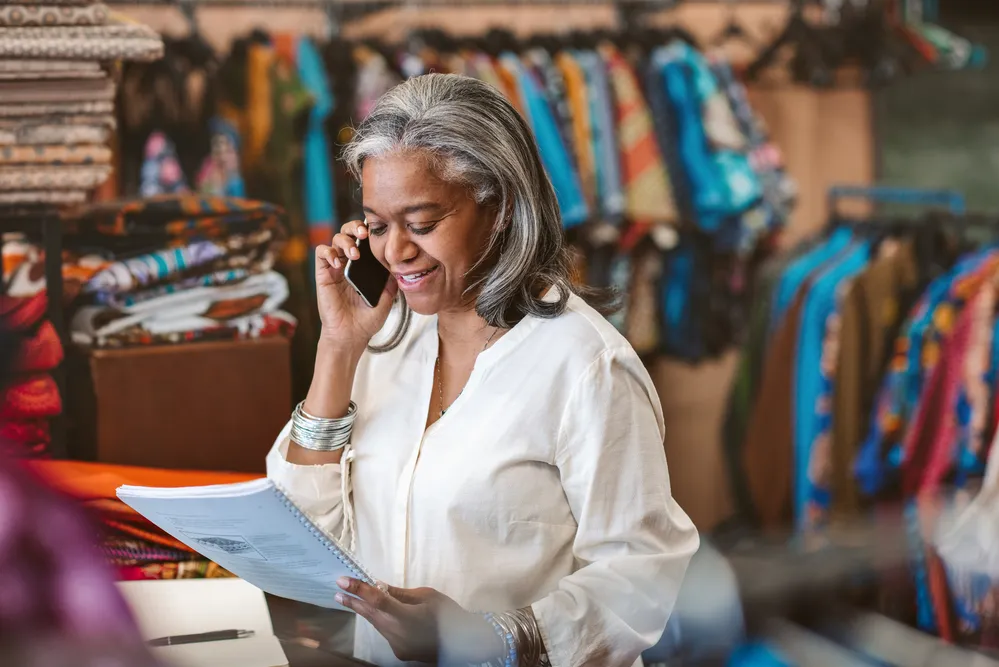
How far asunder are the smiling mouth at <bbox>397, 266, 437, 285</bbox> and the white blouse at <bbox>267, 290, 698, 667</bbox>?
0.13m

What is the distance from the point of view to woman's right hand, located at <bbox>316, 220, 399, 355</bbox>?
1443mm

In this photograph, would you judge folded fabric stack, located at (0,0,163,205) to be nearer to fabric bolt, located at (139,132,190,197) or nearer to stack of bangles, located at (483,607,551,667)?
stack of bangles, located at (483,607,551,667)

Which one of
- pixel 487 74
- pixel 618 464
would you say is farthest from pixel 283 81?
pixel 618 464

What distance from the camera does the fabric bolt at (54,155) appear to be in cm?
162

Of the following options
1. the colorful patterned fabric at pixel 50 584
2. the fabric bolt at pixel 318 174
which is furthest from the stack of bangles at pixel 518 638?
the fabric bolt at pixel 318 174

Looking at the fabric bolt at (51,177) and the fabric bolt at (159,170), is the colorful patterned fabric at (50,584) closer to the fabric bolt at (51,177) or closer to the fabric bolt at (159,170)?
the fabric bolt at (51,177)

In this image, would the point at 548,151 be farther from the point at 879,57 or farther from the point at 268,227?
the point at 268,227

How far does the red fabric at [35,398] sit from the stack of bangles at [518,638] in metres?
0.82

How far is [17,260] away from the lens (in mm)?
1638

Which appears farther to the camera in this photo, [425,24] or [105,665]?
[425,24]

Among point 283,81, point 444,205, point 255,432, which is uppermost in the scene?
point 283,81

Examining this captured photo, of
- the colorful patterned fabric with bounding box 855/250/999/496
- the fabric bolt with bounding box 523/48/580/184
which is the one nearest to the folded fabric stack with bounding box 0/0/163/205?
the fabric bolt with bounding box 523/48/580/184

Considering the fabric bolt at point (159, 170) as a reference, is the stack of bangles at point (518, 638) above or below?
below

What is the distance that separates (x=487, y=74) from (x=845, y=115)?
4.87ft
